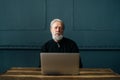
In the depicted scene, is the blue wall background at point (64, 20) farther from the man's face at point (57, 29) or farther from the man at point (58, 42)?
the man's face at point (57, 29)

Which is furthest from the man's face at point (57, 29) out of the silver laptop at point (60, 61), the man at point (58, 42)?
the silver laptop at point (60, 61)

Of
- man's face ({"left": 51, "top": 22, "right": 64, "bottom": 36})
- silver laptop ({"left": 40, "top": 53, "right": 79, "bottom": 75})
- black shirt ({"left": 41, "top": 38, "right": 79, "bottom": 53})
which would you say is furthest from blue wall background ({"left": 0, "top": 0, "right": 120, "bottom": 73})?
silver laptop ({"left": 40, "top": 53, "right": 79, "bottom": 75})

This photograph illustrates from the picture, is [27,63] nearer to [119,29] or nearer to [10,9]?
[10,9]

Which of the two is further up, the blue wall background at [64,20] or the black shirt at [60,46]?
the blue wall background at [64,20]

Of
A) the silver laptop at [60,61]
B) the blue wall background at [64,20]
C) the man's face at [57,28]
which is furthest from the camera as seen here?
the blue wall background at [64,20]

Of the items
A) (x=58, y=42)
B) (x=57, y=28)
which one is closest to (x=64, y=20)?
(x=58, y=42)

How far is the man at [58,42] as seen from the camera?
335cm

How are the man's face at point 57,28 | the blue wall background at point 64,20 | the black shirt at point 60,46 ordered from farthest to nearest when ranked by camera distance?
1. the blue wall background at point 64,20
2. the black shirt at point 60,46
3. the man's face at point 57,28

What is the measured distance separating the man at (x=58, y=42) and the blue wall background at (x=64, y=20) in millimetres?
644

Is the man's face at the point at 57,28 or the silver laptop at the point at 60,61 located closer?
the silver laptop at the point at 60,61

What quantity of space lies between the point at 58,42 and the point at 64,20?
0.74 meters

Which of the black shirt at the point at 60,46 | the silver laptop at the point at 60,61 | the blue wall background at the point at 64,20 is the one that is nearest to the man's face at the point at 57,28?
the black shirt at the point at 60,46

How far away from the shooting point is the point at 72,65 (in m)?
2.34

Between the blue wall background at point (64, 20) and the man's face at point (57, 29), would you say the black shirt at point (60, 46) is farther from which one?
the blue wall background at point (64, 20)
